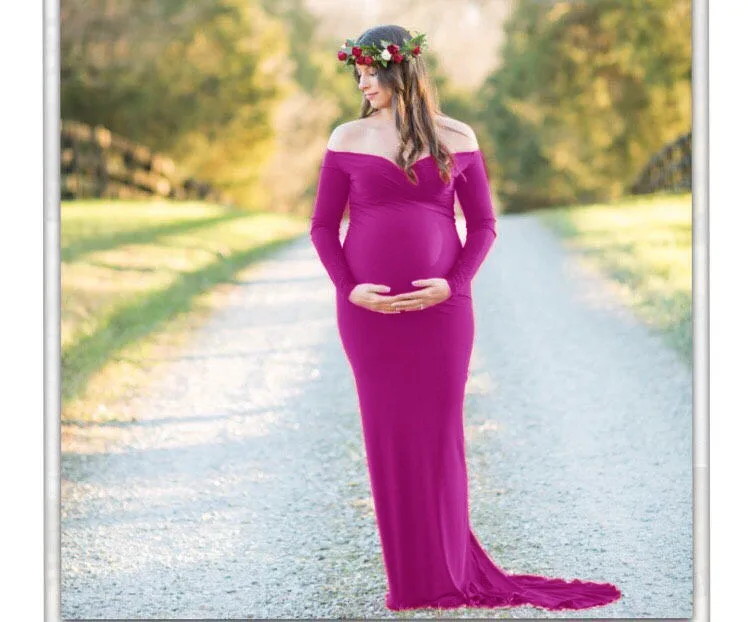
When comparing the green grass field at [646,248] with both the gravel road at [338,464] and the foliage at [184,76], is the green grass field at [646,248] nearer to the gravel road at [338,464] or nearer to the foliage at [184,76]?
the gravel road at [338,464]

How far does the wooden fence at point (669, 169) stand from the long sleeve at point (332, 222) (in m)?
1.44

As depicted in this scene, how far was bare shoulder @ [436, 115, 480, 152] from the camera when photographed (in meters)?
3.12

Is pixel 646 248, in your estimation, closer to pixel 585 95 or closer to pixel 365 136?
pixel 585 95

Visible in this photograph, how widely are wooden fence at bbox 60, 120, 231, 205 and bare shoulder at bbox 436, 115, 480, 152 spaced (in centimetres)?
155

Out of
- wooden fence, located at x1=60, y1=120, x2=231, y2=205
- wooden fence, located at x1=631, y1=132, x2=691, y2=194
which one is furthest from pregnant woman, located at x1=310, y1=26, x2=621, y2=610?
wooden fence, located at x1=60, y1=120, x2=231, y2=205

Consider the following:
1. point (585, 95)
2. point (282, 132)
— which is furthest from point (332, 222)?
point (585, 95)

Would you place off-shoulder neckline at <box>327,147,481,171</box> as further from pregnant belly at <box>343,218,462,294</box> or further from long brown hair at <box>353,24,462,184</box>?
pregnant belly at <box>343,218,462,294</box>

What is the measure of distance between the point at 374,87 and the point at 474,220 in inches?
18.4

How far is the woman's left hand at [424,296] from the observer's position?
307 centimetres

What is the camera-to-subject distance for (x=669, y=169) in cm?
412

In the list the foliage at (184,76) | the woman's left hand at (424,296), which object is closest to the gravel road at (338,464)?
the foliage at (184,76)
